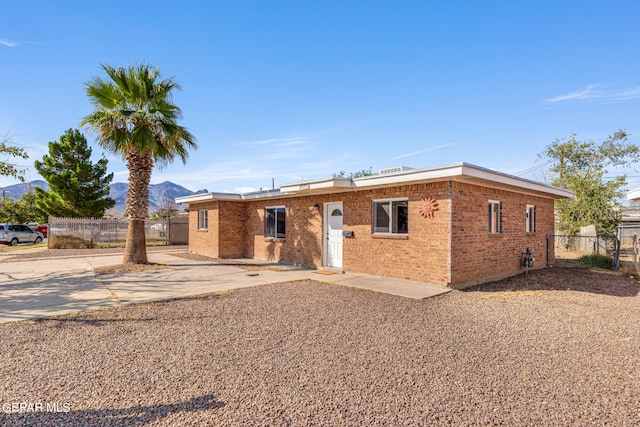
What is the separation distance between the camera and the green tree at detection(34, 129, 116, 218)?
25.0 m

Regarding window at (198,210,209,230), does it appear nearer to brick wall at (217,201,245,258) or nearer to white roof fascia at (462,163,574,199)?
brick wall at (217,201,245,258)

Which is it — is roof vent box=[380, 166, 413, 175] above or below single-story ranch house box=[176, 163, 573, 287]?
above

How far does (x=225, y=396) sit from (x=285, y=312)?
9.96 ft

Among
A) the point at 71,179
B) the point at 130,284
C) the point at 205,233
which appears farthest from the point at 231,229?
the point at 71,179

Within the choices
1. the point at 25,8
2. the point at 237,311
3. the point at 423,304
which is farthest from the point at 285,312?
the point at 25,8

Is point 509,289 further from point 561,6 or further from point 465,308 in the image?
point 561,6

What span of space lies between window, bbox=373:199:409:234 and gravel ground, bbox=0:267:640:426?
9.88 ft

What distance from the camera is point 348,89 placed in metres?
13.8

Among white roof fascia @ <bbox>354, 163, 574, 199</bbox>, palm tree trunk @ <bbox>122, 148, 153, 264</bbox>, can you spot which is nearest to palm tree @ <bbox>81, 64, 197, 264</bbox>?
palm tree trunk @ <bbox>122, 148, 153, 264</bbox>

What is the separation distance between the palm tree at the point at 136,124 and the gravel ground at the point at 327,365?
21.9ft

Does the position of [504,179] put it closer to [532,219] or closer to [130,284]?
[532,219]

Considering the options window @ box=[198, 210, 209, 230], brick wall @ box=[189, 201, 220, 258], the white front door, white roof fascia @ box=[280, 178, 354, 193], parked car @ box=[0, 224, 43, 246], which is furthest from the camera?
parked car @ box=[0, 224, 43, 246]

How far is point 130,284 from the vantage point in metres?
9.09

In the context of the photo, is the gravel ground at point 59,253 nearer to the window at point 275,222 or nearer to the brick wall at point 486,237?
the window at point 275,222
